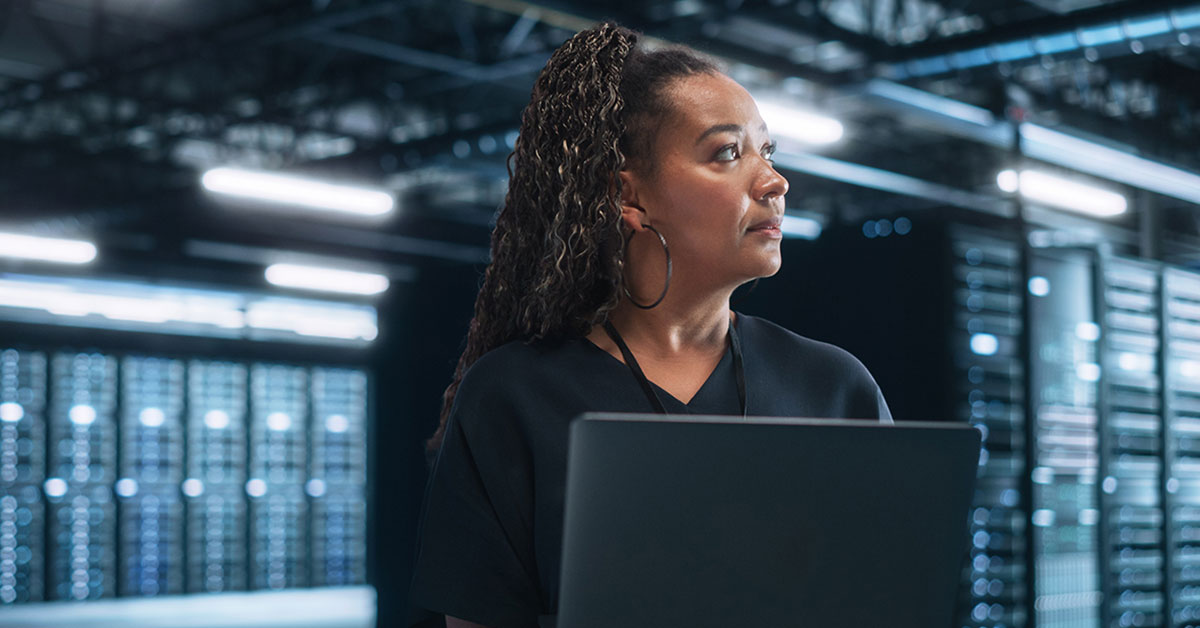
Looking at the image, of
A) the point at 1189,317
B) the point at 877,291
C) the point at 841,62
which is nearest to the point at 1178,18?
the point at 1189,317

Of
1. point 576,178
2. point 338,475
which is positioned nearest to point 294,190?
point 338,475

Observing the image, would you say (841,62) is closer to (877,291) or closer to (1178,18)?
(1178,18)

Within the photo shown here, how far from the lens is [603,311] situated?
4.24 feet

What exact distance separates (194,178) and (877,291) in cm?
761

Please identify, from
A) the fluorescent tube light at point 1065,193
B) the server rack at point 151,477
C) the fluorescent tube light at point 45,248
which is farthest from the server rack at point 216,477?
the fluorescent tube light at point 1065,193

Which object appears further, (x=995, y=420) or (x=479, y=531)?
(x=995, y=420)

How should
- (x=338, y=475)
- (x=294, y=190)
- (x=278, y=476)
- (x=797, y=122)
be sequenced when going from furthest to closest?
(x=338, y=475) → (x=278, y=476) → (x=294, y=190) → (x=797, y=122)

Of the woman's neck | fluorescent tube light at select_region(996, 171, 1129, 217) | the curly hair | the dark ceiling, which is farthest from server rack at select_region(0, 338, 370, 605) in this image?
the woman's neck

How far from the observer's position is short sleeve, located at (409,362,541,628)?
1.18 meters

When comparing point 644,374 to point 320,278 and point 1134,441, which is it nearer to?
point 1134,441

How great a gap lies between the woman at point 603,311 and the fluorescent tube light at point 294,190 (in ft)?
21.0

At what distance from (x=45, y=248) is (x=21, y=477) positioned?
2.28 meters

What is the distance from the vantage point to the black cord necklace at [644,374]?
1.25m

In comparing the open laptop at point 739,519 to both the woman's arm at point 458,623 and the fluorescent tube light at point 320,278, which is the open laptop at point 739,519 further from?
the fluorescent tube light at point 320,278
